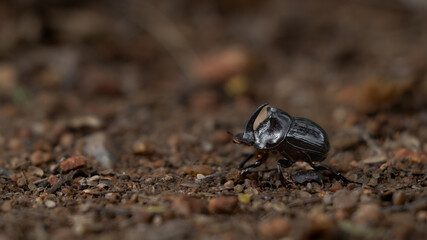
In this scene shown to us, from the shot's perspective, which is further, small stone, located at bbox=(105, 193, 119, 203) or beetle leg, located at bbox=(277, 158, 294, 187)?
beetle leg, located at bbox=(277, 158, 294, 187)

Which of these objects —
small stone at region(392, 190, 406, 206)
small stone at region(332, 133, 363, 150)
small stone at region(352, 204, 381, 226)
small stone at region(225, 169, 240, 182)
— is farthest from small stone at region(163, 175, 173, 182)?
small stone at region(332, 133, 363, 150)

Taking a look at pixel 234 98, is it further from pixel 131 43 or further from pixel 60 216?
pixel 60 216

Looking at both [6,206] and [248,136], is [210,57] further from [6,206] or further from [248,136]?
[6,206]

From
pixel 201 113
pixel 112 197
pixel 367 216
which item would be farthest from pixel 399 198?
pixel 201 113

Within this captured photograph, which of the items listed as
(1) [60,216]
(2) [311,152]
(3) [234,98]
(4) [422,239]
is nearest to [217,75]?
(3) [234,98]

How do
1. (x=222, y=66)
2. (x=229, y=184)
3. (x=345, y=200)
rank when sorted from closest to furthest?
(x=345, y=200)
(x=229, y=184)
(x=222, y=66)

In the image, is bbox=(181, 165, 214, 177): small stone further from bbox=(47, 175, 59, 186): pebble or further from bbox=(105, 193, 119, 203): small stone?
bbox=(47, 175, 59, 186): pebble

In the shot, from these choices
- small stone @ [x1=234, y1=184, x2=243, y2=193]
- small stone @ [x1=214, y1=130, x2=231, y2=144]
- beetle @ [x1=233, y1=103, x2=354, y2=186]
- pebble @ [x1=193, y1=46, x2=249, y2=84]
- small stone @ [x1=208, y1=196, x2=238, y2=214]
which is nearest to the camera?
small stone @ [x1=208, y1=196, x2=238, y2=214]
